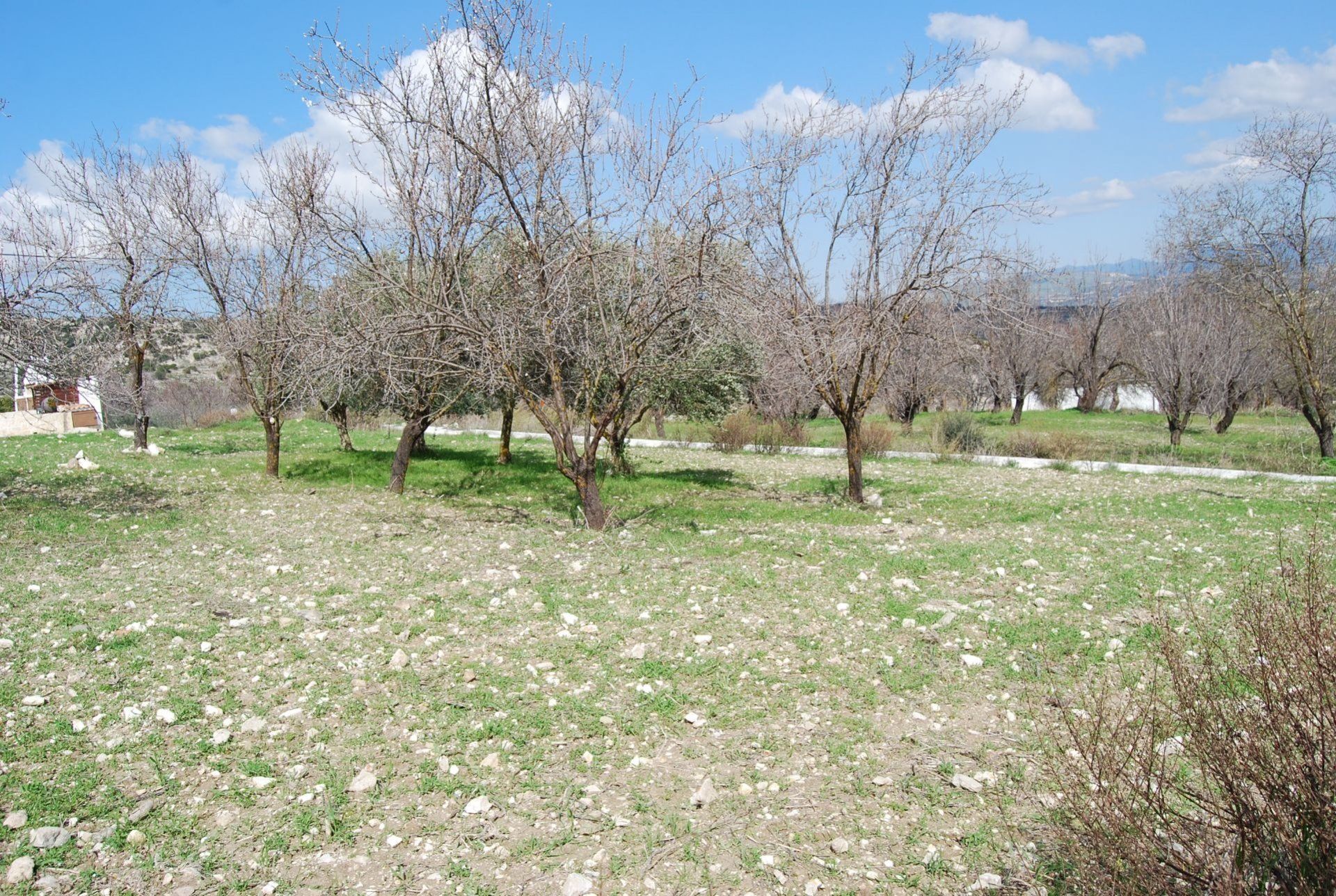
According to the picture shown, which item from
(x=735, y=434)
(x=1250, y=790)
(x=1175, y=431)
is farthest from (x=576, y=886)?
(x=1175, y=431)

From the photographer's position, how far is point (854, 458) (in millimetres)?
13492

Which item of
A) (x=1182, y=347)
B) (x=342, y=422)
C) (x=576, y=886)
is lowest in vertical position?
(x=576, y=886)

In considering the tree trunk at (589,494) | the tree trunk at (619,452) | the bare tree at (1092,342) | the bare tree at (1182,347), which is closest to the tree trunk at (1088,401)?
the bare tree at (1092,342)

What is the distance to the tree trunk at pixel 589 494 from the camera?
11.4 m

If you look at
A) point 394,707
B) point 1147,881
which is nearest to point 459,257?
point 394,707

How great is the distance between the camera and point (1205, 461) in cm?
2191

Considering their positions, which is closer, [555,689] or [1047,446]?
[555,689]

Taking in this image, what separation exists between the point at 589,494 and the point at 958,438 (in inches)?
665

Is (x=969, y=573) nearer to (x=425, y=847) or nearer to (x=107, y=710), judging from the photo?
(x=425, y=847)

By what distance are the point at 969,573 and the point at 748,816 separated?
17.5 ft

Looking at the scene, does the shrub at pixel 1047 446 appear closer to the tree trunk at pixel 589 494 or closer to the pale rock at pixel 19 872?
the tree trunk at pixel 589 494

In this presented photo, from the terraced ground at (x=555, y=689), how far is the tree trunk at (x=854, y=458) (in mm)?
1505

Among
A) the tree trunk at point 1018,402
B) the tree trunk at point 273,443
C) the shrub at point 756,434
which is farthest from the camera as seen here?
the tree trunk at point 1018,402

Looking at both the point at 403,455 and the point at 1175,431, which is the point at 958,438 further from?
the point at 403,455
